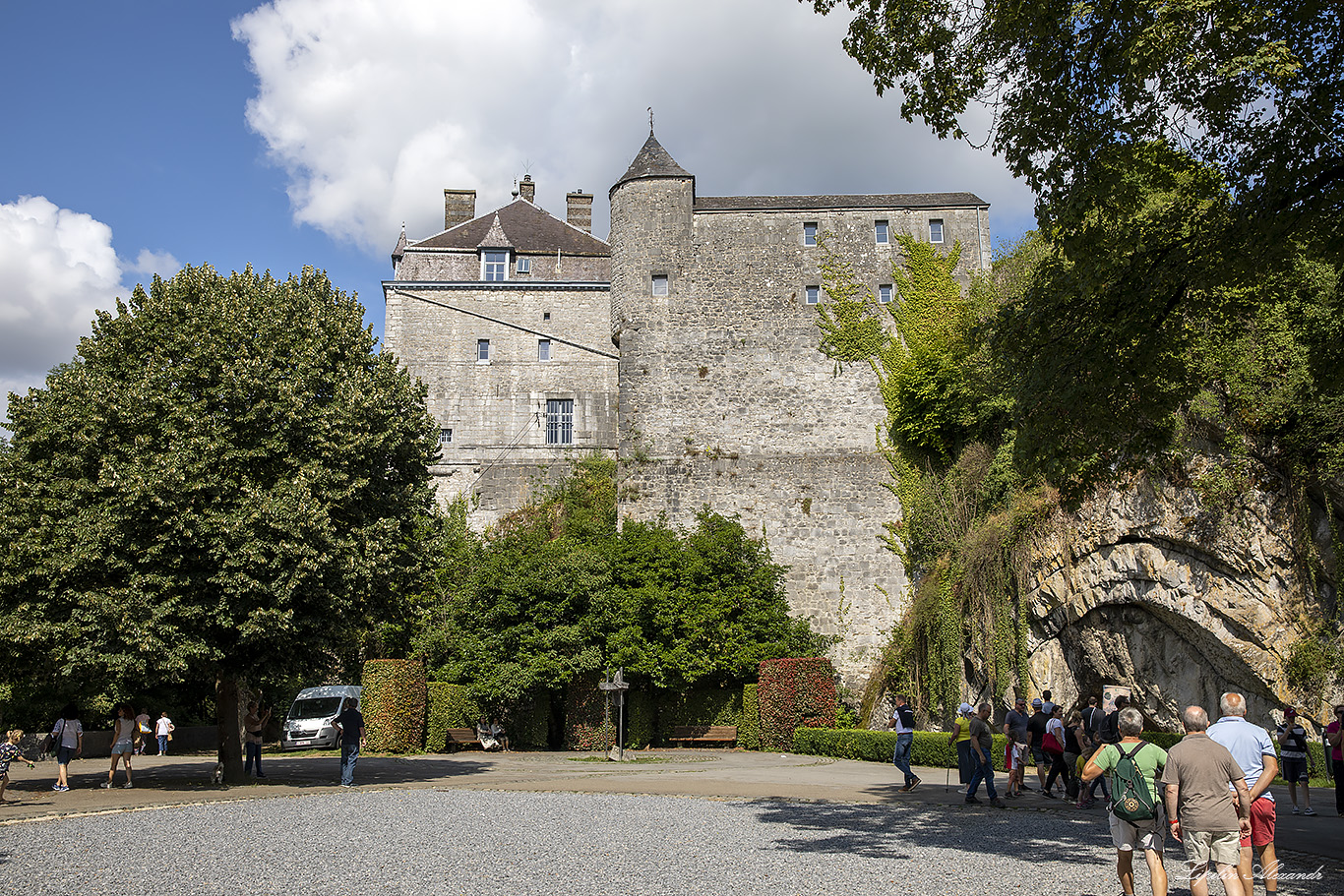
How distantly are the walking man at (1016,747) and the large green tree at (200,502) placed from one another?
9.90 meters

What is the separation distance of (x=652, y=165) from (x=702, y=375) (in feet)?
25.0

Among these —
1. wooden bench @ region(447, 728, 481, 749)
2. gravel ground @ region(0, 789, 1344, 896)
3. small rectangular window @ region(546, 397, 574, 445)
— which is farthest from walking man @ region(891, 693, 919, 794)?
small rectangular window @ region(546, 397, 574, 445)

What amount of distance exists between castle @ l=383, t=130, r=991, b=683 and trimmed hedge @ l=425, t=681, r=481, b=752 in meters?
7.64

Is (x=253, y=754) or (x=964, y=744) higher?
(x=964, y=744)

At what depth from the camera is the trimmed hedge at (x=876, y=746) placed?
60.1 feet

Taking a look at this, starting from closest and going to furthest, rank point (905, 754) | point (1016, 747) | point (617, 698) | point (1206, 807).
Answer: point (1206, 807)
point (1016, 747)
point (905, 754)
point (617, 698)

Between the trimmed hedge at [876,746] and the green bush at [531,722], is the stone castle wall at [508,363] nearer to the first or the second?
the green bush at [531,722]

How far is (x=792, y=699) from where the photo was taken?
24.8m

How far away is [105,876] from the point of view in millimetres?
7973

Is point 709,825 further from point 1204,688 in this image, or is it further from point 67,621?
point 1204,688

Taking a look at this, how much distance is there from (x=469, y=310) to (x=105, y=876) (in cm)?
3032

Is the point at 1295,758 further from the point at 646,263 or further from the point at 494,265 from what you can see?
the point at 494,265

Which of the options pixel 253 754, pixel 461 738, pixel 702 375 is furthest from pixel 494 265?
pixel 253 754

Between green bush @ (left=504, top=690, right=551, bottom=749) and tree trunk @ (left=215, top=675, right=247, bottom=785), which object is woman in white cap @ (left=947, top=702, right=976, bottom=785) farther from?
green bush @ (left=504, top=690, right=551, bottom=749)
